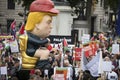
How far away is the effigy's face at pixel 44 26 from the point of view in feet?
32.9

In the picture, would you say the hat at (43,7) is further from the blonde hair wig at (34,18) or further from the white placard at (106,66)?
the white placard at (106,66)

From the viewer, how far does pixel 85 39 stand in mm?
20891

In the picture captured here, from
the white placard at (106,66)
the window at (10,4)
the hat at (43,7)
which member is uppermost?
the hat at (43,7)

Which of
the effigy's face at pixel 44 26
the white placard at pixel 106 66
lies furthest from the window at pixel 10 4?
the effigy's face at pixel 44 26

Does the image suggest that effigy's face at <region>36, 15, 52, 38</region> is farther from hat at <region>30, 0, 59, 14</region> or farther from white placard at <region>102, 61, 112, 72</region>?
white placard at <region>102, 61, 112, 72</region>

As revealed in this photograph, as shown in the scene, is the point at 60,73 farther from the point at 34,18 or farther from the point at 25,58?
the point at 34,18

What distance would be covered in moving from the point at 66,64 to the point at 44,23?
6189mm

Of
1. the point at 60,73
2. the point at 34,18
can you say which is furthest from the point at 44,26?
the point at 60,73

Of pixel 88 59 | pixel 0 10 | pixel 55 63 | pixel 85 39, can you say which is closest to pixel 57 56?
pixel 55 63

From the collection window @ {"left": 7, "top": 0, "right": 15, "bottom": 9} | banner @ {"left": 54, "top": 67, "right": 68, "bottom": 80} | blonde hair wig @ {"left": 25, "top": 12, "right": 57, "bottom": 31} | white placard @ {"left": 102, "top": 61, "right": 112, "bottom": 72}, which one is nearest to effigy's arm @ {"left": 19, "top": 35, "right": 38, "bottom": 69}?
blonde hair wig @ {"left": 25, "top": 12, "right": 57, "bottom": 31}

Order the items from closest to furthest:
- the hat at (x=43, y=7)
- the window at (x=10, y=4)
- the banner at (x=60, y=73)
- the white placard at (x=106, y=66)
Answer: the hat at (x=43, y=7)
the banner at (x=60, y=73)
the white placard at (x=106, y=66)
the window at (x=10, y=4)

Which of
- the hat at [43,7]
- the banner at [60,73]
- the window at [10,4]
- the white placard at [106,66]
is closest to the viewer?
the hat at [43,7]

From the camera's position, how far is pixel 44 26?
32.9 ft

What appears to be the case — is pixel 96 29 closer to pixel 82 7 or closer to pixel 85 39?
pixel 82 7
